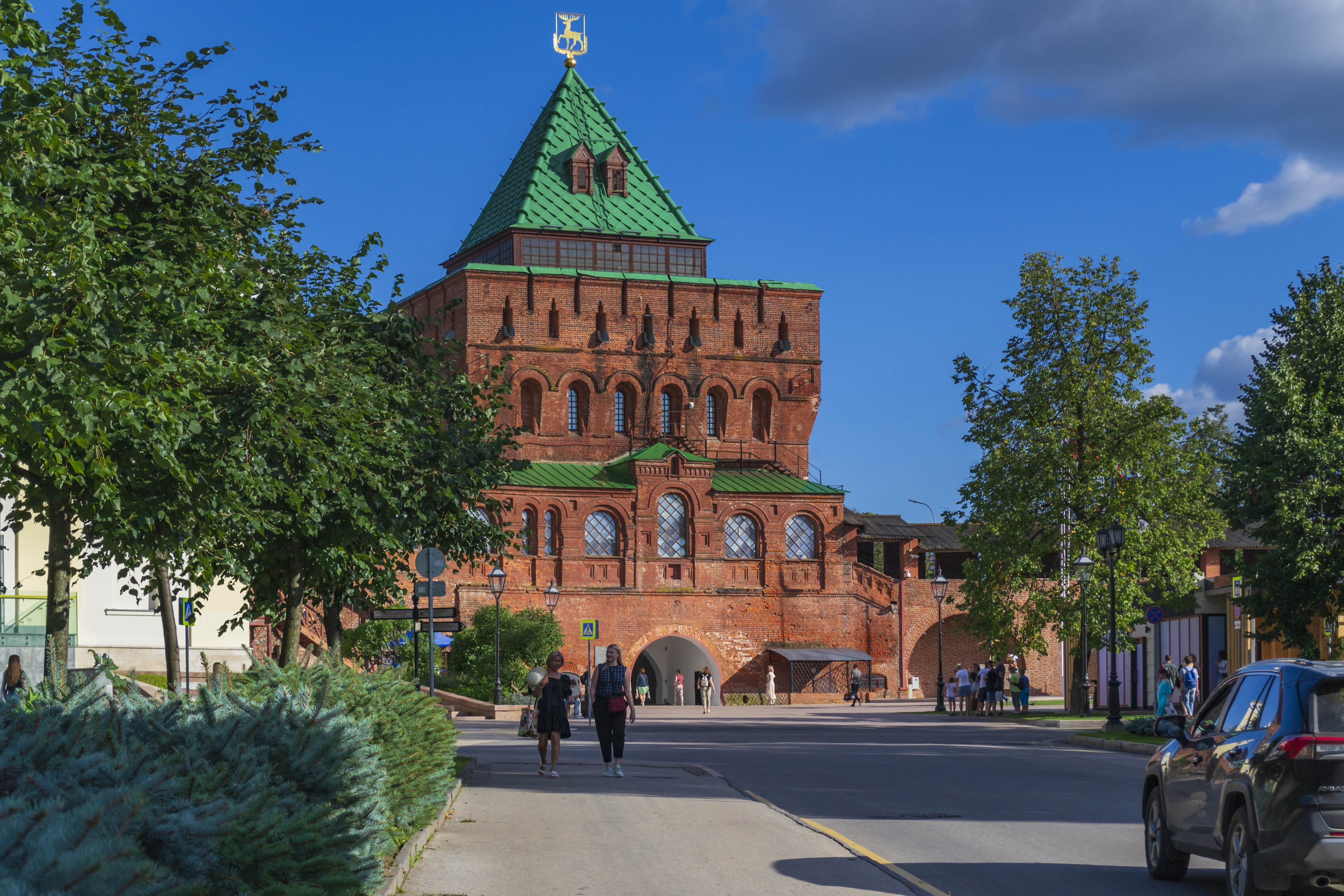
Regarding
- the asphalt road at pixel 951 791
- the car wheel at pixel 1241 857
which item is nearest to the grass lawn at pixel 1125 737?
the asphalt road at pixel 951 791

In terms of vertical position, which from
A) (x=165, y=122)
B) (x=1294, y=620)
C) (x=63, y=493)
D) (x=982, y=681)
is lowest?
(x=982, y=681)

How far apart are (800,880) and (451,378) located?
12.6 m

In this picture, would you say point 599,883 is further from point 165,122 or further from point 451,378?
point 451,378

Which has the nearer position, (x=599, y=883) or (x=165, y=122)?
(x=599, y=883)

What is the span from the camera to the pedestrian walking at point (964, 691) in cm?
4962

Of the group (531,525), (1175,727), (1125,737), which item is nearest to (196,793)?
(1175,727)

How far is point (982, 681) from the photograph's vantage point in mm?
53719

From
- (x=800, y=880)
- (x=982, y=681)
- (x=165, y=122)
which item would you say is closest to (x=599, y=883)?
(x=800, y=880)

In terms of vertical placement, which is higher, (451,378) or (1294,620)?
(451,378)

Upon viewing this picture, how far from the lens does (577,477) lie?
2517 inches

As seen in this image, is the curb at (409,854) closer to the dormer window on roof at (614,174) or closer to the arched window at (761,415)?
the arched window at (761,415)

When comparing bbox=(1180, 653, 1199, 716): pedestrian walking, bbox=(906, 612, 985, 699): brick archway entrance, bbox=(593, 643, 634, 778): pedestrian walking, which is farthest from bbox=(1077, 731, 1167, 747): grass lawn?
bbox=(906, 612, 985, 699): brick archway entrance

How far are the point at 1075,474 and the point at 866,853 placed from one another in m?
32.1

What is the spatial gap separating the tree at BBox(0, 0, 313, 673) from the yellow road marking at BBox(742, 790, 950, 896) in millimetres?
6030
